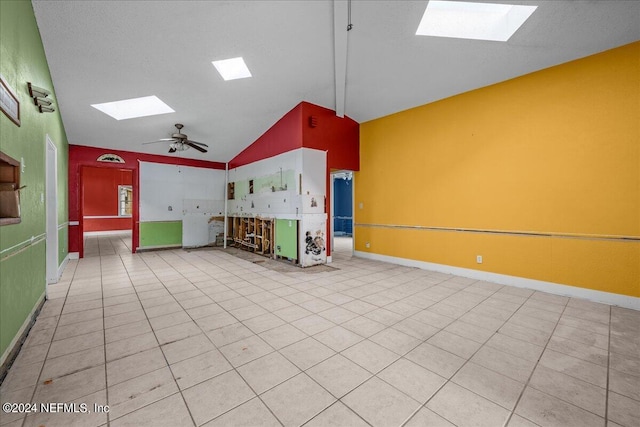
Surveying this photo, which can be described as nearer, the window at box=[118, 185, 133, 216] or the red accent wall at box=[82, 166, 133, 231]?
the red accent wall at box=[82, 166, 133, 231]

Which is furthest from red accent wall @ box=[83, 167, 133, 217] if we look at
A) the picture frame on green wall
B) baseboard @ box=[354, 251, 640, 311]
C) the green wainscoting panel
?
baseboard @ box=[354, 251, 640, 311]

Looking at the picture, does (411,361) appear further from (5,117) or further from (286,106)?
(286,106)

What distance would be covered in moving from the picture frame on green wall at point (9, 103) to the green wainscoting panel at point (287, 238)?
4.42 metres

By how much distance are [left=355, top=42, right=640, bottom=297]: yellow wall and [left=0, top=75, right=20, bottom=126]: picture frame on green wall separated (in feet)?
20.1

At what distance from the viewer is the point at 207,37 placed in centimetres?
362

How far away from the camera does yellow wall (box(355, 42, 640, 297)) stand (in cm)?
366

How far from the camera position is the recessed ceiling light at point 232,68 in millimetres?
4305

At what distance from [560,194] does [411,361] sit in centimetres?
395

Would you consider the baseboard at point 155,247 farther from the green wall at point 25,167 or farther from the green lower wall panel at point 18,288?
the green lower wall panel at point 18,288

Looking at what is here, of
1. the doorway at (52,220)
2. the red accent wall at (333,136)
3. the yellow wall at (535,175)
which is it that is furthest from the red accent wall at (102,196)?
the yellow wall at (535,175)

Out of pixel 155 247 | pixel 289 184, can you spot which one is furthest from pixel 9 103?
pixel 155 247

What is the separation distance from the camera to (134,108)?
18.6 ft

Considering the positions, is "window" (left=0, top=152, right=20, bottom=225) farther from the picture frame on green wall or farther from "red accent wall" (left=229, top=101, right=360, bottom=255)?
"red accent wall" (left=229, top=101, right=360, bottom=255)

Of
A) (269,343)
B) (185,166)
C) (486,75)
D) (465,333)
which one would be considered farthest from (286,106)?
(465,333)
